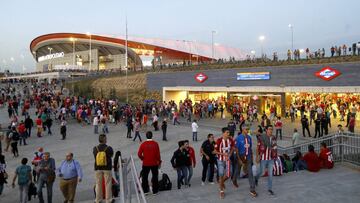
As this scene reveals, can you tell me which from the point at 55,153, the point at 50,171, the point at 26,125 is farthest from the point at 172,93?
the point at 50,171

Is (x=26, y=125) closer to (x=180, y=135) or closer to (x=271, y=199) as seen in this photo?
(x=180, y=135)

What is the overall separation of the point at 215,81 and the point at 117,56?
46.5 metres

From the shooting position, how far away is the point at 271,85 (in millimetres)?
25828

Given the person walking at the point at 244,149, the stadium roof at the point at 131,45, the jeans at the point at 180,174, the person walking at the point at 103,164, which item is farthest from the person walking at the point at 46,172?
the stadium roof at the point at 131,45

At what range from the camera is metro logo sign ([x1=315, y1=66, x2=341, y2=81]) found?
864 inches

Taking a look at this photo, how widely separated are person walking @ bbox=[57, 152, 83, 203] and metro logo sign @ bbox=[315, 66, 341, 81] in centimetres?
1938

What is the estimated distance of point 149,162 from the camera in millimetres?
7016

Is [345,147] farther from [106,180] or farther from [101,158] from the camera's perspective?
[101,158]

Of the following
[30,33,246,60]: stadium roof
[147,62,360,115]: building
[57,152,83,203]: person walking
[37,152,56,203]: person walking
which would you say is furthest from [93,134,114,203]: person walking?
[30,33,246,60]: stadium roof

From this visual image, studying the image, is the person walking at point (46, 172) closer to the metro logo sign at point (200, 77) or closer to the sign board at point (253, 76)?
the sign board at point (253, 76)

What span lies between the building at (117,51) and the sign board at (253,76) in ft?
119

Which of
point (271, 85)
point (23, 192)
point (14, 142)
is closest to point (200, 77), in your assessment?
point (271, 85)

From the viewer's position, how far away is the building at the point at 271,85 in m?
21.9

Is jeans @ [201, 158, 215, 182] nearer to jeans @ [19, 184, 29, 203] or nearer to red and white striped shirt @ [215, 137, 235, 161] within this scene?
red and white striped shirt @ [215, 137, 235, 161]
